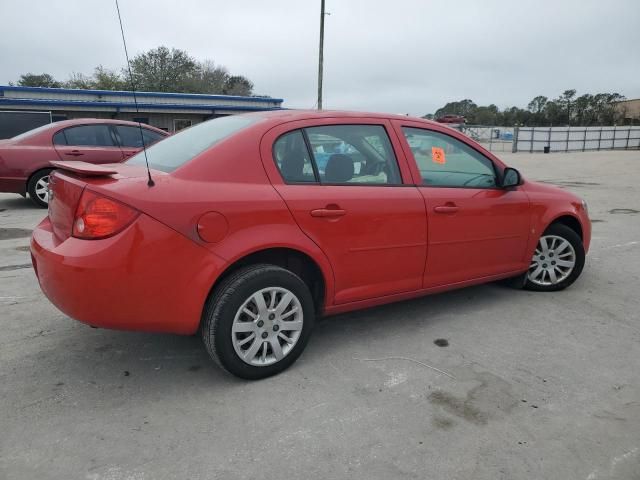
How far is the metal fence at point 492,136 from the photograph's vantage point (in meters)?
35.8

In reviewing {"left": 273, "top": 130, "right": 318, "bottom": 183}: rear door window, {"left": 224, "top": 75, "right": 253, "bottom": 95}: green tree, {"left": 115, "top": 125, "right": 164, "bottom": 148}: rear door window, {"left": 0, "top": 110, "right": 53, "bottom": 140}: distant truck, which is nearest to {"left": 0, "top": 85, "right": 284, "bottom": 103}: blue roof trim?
{"left": 0, "top": 110, "right": 53, "bottom": 140}: distant truck

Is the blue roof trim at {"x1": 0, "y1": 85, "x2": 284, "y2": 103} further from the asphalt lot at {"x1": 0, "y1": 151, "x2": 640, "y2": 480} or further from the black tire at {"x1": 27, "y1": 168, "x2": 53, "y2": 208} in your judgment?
the asphalt lot at {"x1": 0, "y1": 151, "x2": 640, "y2": 480}

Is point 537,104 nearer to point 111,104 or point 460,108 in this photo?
point 460,108

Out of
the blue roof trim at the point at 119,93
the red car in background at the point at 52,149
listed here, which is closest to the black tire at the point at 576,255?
the red car in background at the point at 52,149

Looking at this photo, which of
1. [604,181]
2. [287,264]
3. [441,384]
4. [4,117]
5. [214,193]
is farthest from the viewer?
[604,181]

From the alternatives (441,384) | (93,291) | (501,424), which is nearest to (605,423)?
(501,424)

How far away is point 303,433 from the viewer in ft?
7.99

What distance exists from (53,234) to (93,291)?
0.61m

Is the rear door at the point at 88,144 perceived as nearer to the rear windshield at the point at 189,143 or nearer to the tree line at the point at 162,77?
the rear windshield at the point at 189,143

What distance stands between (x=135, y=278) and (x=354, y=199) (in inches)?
54.1

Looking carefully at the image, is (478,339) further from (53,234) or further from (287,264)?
(53,234)

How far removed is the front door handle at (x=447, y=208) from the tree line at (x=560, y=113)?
63011 mm

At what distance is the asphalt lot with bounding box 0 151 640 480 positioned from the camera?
2225 millimetres

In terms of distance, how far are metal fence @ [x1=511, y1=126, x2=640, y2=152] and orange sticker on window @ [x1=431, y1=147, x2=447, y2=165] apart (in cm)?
3347
